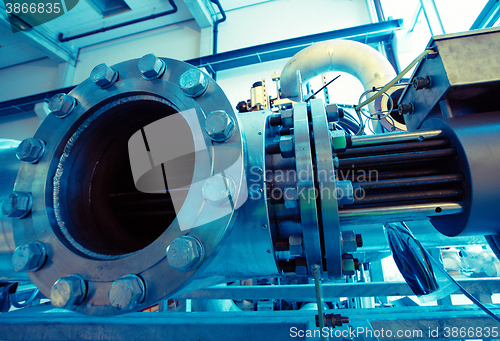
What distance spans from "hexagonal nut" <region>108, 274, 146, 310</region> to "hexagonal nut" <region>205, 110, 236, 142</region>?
0.29 metres

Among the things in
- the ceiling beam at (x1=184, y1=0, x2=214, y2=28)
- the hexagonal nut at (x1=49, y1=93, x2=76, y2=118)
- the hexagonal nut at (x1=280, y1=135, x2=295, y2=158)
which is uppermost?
the ceiling beam at (x1=184, y1=0, x2=214, y2=28)

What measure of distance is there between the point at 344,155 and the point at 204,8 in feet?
13.2

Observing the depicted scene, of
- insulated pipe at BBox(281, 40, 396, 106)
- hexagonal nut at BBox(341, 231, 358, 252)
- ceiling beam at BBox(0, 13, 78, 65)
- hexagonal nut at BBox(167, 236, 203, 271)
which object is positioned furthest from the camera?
ceiling beam at BBox(0, 13, 78, 65)

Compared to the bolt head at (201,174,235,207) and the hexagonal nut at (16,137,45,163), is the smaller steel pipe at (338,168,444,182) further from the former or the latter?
the hexagonal nut at (16,137,45,163)

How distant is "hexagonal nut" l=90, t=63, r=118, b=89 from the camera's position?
575 mm

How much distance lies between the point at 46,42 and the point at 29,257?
5.46 m

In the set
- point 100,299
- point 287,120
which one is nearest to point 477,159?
point 287,120

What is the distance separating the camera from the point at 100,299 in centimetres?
47

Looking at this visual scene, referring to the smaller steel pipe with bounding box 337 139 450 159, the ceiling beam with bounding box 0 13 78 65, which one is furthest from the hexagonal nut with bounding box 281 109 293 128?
the ceiling beam with bounding box 0 13 78 65

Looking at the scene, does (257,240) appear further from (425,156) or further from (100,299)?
(425,156)

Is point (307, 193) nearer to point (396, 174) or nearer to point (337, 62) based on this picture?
point (396, 174)

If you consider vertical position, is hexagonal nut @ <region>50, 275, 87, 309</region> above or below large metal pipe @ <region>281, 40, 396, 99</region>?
below

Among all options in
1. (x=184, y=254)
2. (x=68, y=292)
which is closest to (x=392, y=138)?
(x=184, y=254)

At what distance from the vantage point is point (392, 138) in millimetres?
637
